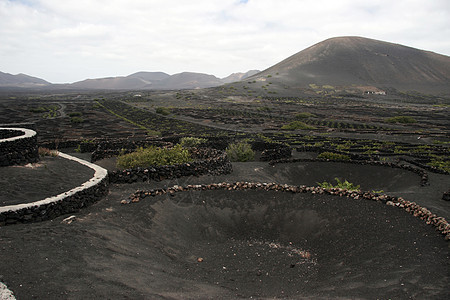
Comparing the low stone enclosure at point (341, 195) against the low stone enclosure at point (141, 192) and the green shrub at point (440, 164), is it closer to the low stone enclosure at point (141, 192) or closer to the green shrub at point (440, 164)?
the low stone enclosure at point (141, 192)

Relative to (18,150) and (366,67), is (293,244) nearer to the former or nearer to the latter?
(18,150)

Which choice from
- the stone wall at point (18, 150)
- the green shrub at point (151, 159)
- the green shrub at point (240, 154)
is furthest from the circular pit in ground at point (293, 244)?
the green shrub at point (240, 154)

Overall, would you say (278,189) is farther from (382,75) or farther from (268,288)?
(382,75)

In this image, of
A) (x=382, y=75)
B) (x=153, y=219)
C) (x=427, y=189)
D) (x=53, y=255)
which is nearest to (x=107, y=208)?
(x=153, y=219)

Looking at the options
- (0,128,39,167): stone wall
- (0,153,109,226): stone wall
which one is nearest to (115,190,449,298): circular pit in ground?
(0,153,109,226): stone wall

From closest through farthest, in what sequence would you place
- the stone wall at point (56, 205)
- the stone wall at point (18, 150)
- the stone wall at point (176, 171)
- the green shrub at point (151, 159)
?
the stone wall at point (56, 205), the stone wall at point (18, 150), the stone wall at point (176, 171), the green shrub at point (151, 159)

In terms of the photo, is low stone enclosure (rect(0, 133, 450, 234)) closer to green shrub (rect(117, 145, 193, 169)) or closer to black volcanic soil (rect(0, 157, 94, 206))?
black volcanic soil (rect(0, 157, 94, 206))

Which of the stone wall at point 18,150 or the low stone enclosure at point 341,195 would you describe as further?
the stone wall at point 18,150
